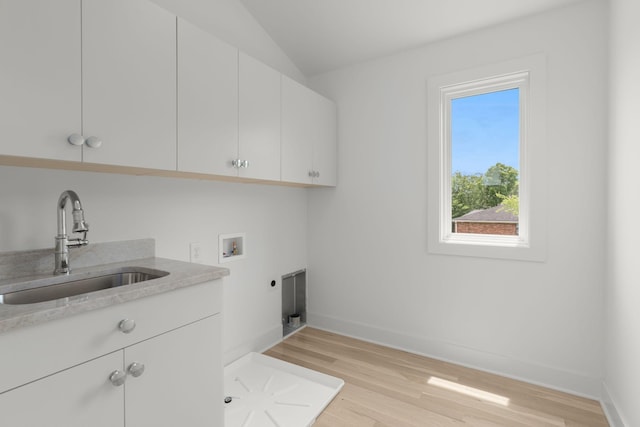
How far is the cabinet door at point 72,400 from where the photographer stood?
857 mm

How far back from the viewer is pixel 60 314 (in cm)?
91

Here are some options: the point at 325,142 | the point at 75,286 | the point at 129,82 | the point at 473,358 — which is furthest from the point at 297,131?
the point at 473,358

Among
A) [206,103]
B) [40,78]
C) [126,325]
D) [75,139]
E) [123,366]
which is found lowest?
[123,366]

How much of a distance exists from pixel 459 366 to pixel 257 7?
9.51 feet

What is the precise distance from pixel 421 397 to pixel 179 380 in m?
1.39

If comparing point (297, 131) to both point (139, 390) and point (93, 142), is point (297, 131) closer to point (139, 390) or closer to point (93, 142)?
Answer: point (93, 142)

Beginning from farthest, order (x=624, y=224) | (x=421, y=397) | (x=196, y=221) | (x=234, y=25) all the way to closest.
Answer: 1. (x=234, y=25)
2. (x=196, y=221)
3. (x=421, y=397)
4. (x=624, y=224)

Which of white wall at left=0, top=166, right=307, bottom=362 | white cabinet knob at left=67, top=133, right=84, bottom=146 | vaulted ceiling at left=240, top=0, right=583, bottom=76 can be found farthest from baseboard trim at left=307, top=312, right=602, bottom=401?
white cabinet knob at left=67, top=133, right=84, bottom=146

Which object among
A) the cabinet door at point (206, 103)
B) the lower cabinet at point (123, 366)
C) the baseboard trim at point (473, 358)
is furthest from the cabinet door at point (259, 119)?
the baseboard trim at point (473, 358)

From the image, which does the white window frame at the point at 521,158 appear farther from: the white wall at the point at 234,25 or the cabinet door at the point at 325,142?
the white wall at the point at 234,25

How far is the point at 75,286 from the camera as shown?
4.44 feet

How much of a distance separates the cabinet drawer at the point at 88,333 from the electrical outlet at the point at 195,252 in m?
0.71

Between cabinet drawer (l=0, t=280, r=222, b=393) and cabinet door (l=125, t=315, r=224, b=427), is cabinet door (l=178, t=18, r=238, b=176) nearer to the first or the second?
cabinet drawer (l=0, t=280, r=222, b=393)

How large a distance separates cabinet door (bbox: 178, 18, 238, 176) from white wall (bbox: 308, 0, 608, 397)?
123 centimetres
